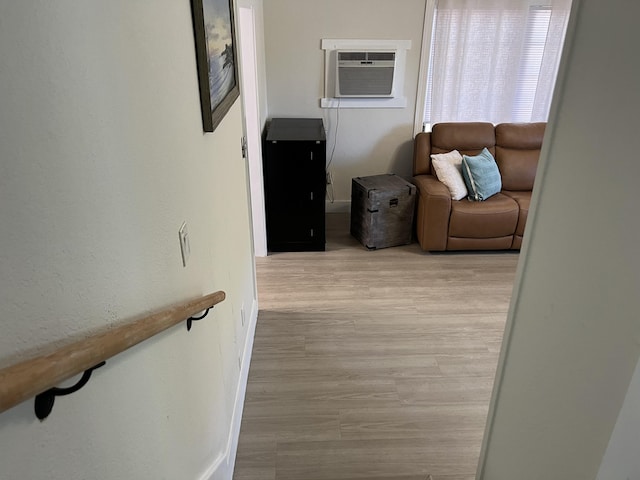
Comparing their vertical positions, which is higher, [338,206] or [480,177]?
[480,177]

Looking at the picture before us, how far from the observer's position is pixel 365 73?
14.2ft

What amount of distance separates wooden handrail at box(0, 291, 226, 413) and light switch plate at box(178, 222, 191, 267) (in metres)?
0.36

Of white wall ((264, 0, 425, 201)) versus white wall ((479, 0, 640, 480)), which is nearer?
white wall ((479, 0, 640, 480))

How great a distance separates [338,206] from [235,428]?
3.10 meters

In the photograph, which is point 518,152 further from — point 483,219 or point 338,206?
point 338,206

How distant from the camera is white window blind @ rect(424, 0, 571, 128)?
14.0 feet

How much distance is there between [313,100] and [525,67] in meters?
2.04

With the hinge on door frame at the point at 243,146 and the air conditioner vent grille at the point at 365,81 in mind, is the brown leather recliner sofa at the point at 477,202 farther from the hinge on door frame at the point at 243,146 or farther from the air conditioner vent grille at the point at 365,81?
the hinge on door frame at the point at 243,146

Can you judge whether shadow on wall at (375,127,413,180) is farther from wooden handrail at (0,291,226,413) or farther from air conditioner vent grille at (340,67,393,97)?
wooden handrail at (0,291,226,413)

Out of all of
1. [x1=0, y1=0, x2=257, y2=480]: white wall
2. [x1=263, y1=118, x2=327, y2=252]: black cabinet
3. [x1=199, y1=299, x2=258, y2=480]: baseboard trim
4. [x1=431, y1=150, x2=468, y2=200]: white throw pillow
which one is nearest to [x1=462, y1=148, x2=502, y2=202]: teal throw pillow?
[x1=431, y1=150, x2=468, y2=200]: white throw pillow

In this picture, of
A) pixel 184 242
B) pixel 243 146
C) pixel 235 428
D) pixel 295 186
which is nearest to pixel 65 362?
pixel 184 242

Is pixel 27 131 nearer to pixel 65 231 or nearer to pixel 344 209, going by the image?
pixel 65 231

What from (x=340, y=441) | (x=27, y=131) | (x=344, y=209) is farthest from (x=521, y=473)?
(x=344, y=209)

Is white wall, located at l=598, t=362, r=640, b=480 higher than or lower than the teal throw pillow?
higher
